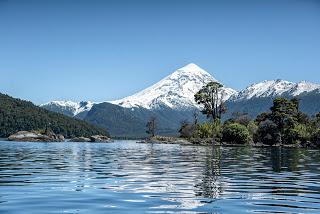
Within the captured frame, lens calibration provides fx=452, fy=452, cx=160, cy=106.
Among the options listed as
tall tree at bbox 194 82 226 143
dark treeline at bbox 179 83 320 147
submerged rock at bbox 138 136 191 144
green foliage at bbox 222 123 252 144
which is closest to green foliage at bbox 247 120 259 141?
dark treeline at bbox 179 83 320 147

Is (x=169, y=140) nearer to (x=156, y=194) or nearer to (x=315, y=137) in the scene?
(x=315, y=137)

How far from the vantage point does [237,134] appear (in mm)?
154000

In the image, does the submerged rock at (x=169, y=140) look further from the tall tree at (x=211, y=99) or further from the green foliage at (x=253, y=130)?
the green foliage at (x=253, y=130)

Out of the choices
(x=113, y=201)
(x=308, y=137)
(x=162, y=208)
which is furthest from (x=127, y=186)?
(x=308, y=137)

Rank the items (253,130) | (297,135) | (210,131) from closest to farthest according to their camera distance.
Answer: (297,135)
(210,131)
(253,130)

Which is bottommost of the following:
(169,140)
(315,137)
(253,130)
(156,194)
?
(156,194)

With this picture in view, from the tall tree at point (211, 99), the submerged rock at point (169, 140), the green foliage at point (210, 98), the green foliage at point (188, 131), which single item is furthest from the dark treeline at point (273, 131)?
the green foliage at point (188, 131)

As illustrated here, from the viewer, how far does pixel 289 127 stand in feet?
521

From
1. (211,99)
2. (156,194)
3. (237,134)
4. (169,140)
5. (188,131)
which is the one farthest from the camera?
(188,131)

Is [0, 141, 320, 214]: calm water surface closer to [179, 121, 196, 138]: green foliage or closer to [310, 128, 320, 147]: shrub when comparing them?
[310, 128, 320, 147]: shrub

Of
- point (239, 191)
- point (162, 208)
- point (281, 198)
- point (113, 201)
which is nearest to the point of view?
point (162, 208)

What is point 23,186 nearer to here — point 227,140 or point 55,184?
point 55,184

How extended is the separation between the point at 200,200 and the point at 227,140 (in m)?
142

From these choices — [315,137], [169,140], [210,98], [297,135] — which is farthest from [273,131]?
[169,140]
